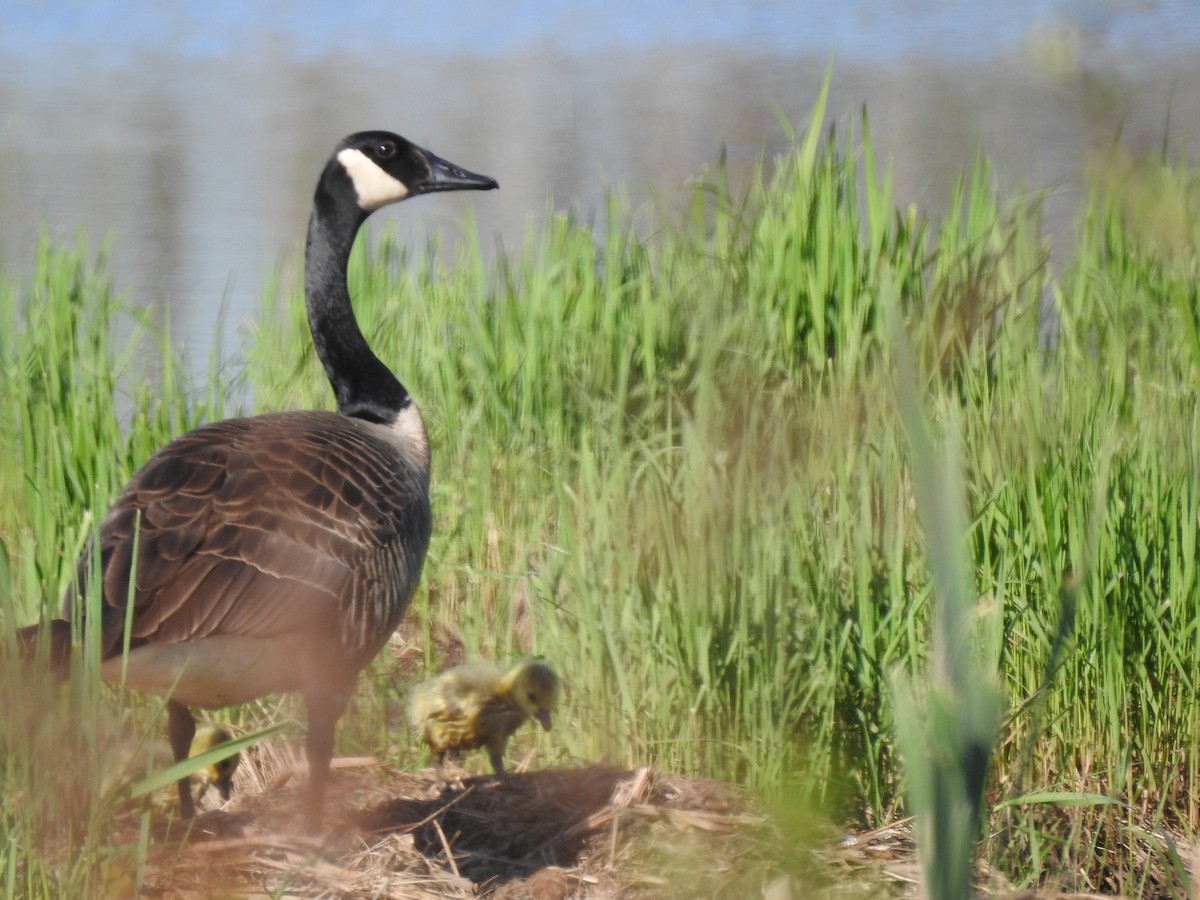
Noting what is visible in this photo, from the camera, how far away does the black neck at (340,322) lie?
16.2 feet

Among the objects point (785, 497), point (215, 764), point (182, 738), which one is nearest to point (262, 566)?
point (182, 738)

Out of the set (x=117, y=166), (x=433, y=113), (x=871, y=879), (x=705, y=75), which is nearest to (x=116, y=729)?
(x=871, y=879)

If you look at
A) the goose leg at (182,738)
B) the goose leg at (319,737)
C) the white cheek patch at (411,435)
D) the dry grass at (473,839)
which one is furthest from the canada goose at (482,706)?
the white cheek patch at (411,435)

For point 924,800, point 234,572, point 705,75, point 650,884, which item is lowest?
point 650,884

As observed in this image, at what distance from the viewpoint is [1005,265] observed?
5891 mm

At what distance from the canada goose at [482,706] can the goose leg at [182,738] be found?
65 cm

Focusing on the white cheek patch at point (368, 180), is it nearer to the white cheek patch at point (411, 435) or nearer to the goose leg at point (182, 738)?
the white cheek patch at point (411, 435)

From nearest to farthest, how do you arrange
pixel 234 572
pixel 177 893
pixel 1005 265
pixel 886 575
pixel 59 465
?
pixel 177 893, pixel 234 572, pixel 886 575, pixel 59 465, pixel 1005 265

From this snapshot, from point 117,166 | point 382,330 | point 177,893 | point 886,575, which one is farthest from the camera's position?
point 117,166

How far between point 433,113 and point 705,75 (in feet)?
15.9

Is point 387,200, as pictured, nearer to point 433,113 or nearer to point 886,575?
point 886,575

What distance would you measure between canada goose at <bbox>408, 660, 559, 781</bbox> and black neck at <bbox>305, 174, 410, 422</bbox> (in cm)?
120

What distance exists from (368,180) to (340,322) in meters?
0.55

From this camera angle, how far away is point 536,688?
3.86 meters
